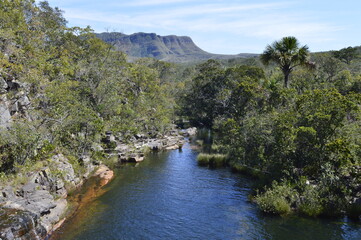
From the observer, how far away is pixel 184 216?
19453 mm

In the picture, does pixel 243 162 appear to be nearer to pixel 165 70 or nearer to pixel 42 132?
pixel 42 132

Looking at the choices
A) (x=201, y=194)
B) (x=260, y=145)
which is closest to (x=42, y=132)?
(x=201, y=194)

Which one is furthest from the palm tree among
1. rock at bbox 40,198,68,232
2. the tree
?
the tree

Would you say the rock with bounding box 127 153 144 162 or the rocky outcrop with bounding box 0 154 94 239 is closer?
the rocky outcrop with bounding box 0 154 94 239

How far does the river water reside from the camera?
55.3ft

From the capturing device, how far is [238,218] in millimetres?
18938

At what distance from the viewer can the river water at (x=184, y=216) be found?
1684 cm

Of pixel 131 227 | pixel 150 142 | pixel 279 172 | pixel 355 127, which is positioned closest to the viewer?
pixel 131 227

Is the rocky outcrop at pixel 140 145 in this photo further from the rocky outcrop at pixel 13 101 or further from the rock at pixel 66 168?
the rocky outcrop at pixel 13 101

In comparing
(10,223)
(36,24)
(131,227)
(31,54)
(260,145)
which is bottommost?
(131,227)

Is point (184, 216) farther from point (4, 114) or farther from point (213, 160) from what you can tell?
point (4, 114)

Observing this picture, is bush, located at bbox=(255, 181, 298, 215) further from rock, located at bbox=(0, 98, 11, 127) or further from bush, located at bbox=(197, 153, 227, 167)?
rock, located at bbox=(0, 98, 11, 127)

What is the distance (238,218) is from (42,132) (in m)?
17.5

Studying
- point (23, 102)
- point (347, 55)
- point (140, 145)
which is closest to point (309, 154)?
point (23, 102)
